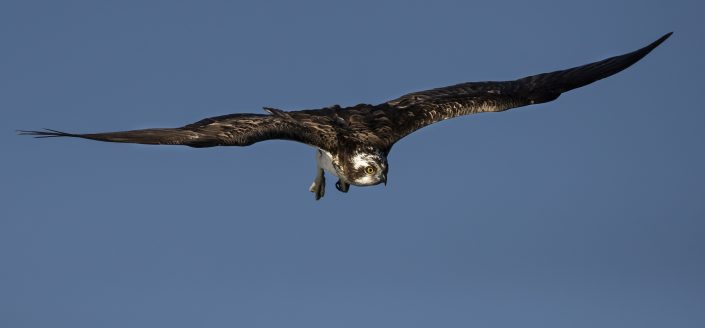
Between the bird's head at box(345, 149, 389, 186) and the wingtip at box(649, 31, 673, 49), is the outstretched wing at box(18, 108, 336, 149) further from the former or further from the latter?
the wingtip at box(649, 31, 673, 49)

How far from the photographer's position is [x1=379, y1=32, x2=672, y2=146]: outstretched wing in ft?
106

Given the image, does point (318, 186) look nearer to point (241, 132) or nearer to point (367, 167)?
point (367, 167)

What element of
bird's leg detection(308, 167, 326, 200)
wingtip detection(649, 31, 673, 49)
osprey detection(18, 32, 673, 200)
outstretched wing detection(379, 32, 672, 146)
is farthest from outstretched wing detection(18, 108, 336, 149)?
wingtip detection(649, 31, 673, 49)

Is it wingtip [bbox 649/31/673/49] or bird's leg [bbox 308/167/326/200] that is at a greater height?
wingtip [bbox 649/31/673/49]

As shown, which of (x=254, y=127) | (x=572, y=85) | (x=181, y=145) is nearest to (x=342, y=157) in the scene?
Answer: (x=254, y=127)

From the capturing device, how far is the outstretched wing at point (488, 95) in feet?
106

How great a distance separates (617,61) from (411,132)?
247 inches

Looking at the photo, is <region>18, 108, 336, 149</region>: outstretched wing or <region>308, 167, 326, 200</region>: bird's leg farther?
<region>308, 167, 326, 200</region>: bird's leg

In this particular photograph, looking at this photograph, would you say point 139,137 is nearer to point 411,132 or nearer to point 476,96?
point 411,132

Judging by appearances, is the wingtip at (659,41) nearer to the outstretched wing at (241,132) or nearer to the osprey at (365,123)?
the osprey at (365,123)

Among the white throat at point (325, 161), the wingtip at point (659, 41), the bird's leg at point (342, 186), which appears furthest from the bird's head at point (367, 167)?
the wingtip at point (659, 41)

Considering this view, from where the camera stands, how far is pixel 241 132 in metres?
28.8

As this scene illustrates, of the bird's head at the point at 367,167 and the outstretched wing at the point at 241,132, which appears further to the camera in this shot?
the bird's head at the point at 367,167

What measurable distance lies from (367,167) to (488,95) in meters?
4.77
